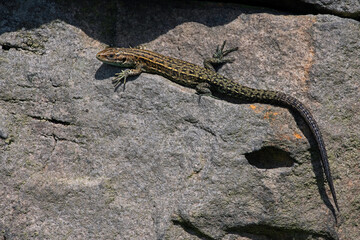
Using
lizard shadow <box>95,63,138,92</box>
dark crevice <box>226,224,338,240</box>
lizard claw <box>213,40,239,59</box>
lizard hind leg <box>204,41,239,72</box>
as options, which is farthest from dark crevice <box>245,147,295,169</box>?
lizard shadow <box>95,63,138,92</box>

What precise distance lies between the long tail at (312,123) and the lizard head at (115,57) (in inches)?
104

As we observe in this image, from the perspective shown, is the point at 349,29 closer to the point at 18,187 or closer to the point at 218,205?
the point at 218,205

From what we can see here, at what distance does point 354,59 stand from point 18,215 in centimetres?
605

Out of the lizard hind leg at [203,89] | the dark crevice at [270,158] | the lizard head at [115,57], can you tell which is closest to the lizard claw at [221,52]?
the lizard hind leg at [203,89]

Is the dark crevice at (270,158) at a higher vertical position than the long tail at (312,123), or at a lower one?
lower

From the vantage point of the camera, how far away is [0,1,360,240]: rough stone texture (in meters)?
6.04

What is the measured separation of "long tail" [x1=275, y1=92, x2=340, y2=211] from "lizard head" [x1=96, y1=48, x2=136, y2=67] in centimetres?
265

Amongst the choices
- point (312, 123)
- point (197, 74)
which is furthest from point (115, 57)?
point (312, 123)

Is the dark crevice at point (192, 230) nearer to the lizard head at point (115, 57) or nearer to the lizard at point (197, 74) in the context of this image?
the lizard at point (197, 74)

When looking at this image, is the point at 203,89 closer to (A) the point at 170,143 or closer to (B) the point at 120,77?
(A) the point at 170,143

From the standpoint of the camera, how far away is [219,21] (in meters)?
7.21

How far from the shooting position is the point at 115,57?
22.3 feet

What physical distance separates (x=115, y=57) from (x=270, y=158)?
3.14 m

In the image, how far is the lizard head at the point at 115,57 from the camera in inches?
262
